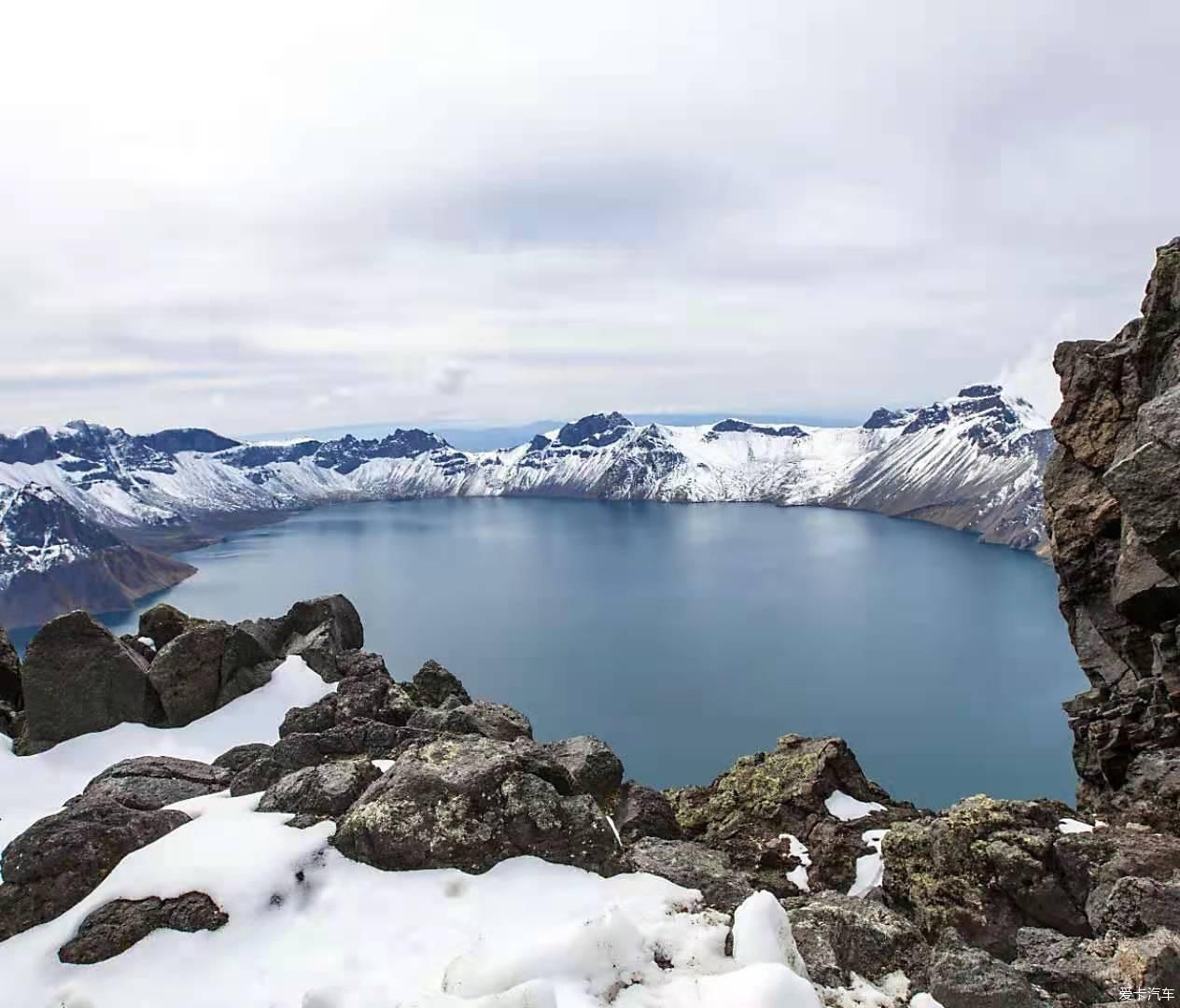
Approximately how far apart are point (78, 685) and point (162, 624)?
24.1 ft

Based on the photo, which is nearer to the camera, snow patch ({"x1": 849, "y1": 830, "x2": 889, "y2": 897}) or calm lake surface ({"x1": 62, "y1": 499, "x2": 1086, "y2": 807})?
snow patch ({"x1": 849, "y1": 830, "x2": 889, "y2": 897})

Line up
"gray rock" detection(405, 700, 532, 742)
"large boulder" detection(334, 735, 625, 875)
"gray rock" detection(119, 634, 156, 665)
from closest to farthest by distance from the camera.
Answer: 1. "large boulder" detection(334, 735, 625, 875)
2. "gray rock" detection(405, 700, 532, 742)
3. "gray rock" detection(119, 634, 156, 665)

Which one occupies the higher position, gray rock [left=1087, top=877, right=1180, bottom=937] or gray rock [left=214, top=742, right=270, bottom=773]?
gray rock [left=1087, top=877, right=1180, bottom=937]

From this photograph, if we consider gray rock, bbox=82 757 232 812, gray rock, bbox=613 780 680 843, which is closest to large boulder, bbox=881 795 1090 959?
gray rock, bbox=613 780 680 843

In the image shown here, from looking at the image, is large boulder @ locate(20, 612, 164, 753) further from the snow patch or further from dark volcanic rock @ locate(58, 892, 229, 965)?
the snow patch

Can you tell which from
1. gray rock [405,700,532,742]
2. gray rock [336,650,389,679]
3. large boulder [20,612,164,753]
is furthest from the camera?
gray rock [336,650,389,679]

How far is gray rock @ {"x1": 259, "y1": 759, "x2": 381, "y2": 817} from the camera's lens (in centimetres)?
1362

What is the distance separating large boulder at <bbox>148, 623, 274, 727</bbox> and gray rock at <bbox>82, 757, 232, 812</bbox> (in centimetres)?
577

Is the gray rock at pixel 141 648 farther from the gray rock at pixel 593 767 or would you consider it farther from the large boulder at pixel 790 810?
the large boulder at pixel 790 810

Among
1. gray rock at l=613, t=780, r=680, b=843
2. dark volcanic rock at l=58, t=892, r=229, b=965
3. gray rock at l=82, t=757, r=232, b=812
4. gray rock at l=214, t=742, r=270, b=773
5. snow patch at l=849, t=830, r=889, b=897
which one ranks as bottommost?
snow patch at l=849, t=830, r=889, b=897

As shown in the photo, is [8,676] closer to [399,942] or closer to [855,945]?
[399,942]

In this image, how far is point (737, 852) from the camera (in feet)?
56.6

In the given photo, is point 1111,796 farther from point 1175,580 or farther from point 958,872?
point 958,872

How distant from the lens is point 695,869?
1281 cm
